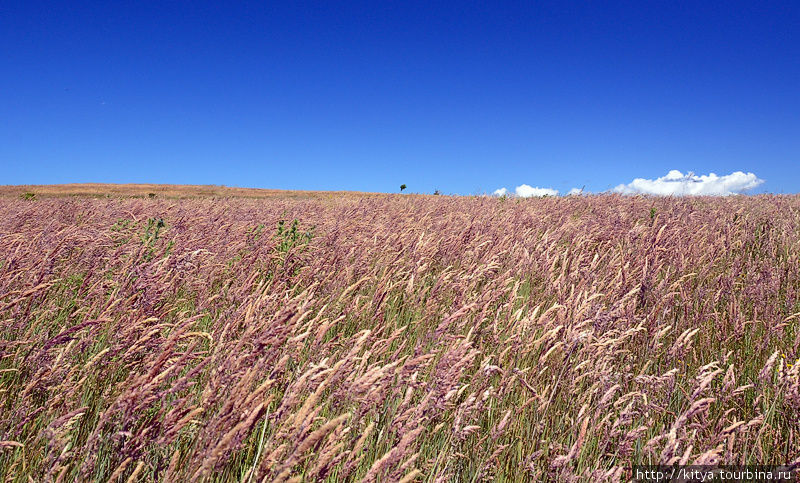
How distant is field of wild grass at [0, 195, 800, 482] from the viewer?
140 centimetres

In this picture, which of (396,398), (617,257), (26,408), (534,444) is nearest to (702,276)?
(617,257)

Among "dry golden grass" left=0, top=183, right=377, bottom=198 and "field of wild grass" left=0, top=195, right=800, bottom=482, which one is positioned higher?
"dry golden grass" left=0, top=183, right=377, bottom=198

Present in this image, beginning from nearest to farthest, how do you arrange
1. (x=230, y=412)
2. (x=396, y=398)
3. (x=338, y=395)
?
(x=230, y=412) < (x=338, y=395) < (x=396, y=398)

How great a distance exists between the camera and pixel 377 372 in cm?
146

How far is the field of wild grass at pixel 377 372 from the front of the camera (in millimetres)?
1402

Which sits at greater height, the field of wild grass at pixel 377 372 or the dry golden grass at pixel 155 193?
the dry golden grass at pixel 155 193

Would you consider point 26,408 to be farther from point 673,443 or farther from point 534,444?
point 673,443

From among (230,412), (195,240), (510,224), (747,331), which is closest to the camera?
(230,412)

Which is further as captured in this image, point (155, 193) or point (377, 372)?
point (155, 193)

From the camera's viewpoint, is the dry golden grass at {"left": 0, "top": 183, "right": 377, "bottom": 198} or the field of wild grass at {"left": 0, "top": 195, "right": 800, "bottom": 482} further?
the dry golden grass at {"left": 0, "top": 183, "right": 377, "bottom": 198}

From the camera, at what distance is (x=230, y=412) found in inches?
49.1

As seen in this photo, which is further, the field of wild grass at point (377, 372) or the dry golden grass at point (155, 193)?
the dry golden grass at point (155, 193)

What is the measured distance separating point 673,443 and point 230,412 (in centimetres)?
141

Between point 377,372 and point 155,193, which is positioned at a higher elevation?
point 155,193
